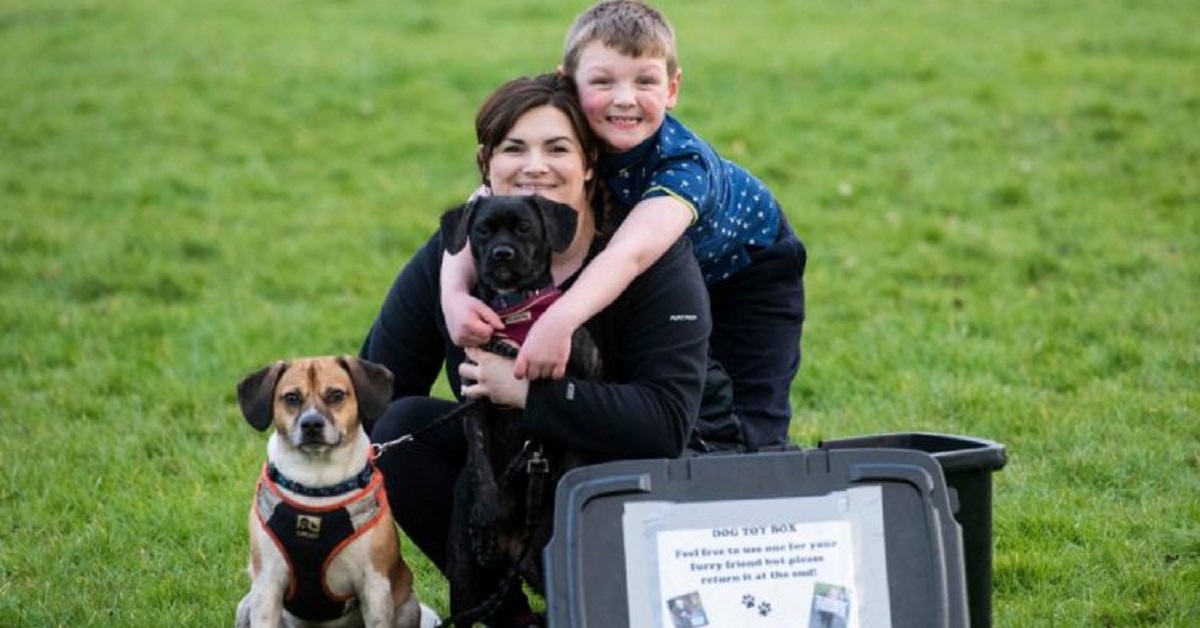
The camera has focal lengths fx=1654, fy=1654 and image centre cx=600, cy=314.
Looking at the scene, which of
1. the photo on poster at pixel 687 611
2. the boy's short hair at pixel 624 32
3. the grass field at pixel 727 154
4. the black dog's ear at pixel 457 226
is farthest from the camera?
the grass field at pixel 727 154

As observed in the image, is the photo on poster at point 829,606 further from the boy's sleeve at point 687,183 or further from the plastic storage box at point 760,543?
the boy's sleeve at point 687,183

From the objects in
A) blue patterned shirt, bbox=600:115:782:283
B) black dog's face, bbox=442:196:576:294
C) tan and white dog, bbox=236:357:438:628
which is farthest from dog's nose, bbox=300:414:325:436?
blue patterned shirt, bbox=600:115:782:283

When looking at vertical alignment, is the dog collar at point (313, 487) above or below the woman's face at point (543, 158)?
below

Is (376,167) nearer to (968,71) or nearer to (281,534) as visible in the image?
(968,71)

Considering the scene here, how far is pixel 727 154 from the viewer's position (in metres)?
11.4

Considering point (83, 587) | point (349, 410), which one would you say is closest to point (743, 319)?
point (349, 410)

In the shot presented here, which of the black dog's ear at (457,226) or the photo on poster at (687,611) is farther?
the black dog's ear at (457,226)

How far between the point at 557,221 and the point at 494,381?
47 cm

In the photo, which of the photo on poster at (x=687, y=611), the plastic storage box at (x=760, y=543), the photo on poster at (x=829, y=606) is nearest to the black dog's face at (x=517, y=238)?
the plastic storage box at (x=760, y=543)

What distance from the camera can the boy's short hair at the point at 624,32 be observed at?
15.9 ft

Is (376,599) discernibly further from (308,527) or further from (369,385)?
(369,385)

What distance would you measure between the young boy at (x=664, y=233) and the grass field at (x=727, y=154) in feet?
3.43

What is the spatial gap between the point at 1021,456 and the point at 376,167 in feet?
21.2

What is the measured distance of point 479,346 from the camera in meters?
4.48
